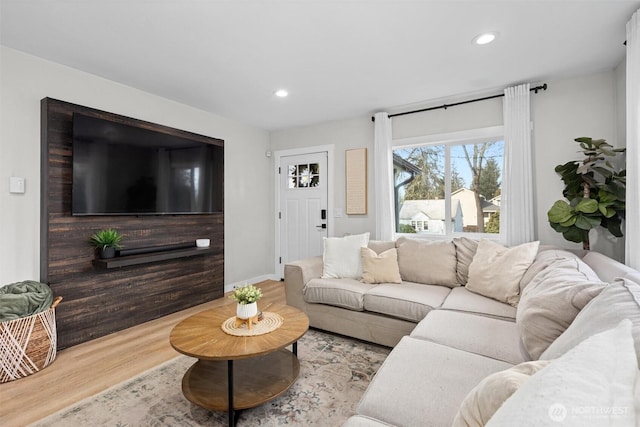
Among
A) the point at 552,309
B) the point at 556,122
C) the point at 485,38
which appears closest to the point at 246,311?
the point at 552,309

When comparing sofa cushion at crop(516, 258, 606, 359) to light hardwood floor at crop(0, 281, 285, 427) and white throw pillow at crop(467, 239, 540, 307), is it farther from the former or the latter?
light hardwood floor at crop(0, 281, 285, 427)

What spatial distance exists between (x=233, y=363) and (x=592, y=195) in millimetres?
3232

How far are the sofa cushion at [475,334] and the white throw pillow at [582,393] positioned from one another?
0.97m

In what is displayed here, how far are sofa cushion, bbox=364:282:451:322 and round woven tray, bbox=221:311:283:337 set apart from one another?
34.5 inches

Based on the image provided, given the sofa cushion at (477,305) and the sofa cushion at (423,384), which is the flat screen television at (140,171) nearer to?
the sofa cushion at (423,384)

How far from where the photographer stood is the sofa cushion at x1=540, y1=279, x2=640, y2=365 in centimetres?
86

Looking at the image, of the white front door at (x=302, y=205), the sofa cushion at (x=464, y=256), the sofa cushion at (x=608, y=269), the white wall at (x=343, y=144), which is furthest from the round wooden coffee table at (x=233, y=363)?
the white front door at (x=302, y=205)

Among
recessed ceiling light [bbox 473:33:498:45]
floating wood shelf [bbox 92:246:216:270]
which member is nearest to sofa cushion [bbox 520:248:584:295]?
recessed ceiling light [bbox 473:33:498:45]

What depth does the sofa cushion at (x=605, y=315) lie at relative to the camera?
33.7 inches

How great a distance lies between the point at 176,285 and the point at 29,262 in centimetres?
127

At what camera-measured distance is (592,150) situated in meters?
2.54

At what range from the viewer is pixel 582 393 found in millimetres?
503

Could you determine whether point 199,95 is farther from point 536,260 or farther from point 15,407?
point 536,260

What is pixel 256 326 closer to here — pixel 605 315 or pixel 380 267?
pixel 380 267
